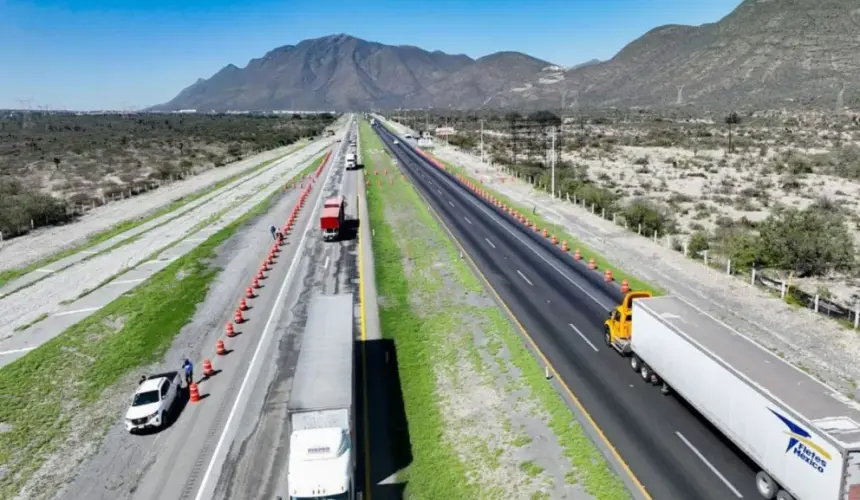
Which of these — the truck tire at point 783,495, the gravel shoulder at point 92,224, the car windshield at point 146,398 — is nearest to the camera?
the truck tire at point 783,495

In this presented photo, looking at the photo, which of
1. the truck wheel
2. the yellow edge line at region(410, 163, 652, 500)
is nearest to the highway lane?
the yellow edge line at region(410, 163, 652, 500)

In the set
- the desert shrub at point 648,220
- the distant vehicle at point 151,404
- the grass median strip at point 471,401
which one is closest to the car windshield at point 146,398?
the distant vehicle at point 151,404

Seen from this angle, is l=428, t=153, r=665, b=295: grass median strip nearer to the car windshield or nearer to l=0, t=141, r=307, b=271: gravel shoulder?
the car windshield

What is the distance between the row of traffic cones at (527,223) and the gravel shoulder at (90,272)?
31638 millimetres

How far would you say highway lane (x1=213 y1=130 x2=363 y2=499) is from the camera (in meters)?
18.2

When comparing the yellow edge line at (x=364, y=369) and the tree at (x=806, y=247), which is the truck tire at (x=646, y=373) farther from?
the tree at (x=806, y=247)

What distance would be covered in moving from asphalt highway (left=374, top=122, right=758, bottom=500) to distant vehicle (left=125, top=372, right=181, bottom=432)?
52.2 feet

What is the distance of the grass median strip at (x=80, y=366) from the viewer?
70.1 feet

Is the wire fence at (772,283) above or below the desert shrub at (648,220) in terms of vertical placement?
below

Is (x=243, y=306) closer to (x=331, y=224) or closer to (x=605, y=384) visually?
(x=331, y=224)

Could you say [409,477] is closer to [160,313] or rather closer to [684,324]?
[684,324]

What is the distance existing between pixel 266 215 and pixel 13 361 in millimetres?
36586

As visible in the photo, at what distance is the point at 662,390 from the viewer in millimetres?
22188

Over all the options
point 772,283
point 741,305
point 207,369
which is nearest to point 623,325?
point 741,305
